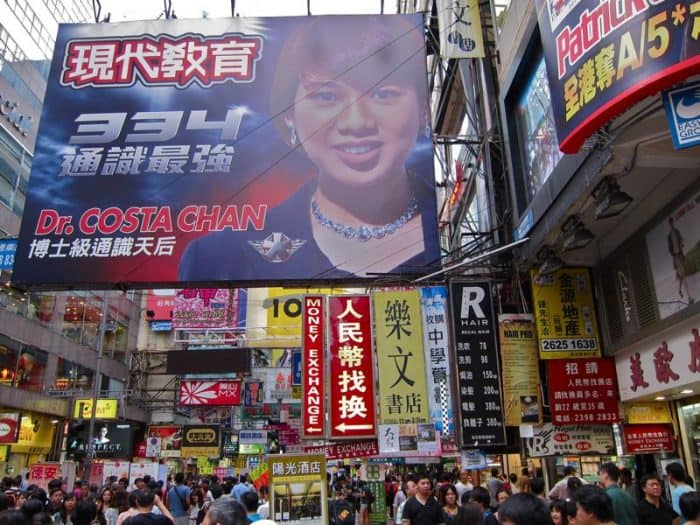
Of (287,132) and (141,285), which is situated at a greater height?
(287,132)

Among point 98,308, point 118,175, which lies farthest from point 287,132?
point 98,308

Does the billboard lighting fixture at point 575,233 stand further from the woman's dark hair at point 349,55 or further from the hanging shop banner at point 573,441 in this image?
the woman's dark hair at point 349,55

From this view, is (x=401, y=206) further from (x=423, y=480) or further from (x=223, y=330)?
(x=223, y=330)

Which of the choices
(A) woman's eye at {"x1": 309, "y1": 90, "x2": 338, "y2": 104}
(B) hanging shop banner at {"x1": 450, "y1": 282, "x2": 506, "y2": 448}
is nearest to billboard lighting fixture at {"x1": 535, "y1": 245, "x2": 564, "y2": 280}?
(B) hanging shop banner at {"x1": 450, "y1": 282, "x2": 506, "y2": 448}

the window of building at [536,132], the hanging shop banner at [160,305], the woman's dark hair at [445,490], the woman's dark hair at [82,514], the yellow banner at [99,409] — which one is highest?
the hanging shop banner at [160,305]

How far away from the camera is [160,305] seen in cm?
3722

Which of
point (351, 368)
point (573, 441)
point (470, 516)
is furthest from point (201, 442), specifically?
point (470, 516)

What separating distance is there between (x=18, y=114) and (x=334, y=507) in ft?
75.2

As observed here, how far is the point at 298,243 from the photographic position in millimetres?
11273

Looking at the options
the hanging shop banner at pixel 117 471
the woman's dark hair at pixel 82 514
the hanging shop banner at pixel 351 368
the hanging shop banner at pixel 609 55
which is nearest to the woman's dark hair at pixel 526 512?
the hanging shop banner at pixel 609 55

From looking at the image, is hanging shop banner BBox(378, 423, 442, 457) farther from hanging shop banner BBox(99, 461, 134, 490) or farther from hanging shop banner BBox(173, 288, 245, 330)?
hanging shop banner BBox(173, 288, 245, 330)

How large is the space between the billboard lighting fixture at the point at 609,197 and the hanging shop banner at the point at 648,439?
367 centimetres

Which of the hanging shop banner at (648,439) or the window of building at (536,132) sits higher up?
the window of building at (536,132)

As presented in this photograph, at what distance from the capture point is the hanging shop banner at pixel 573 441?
9594 millimetres
